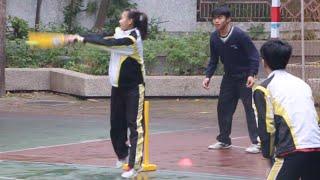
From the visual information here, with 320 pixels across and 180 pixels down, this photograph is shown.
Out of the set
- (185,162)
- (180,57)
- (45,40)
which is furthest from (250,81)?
(180,57)

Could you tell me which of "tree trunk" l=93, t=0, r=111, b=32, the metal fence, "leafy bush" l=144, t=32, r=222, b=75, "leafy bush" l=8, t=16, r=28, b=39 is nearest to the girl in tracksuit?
"leafy bush" l=144, t=32, r=222, b=75

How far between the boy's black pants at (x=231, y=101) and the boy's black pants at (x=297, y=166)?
5124mm

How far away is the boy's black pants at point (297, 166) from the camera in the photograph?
17.4 ft

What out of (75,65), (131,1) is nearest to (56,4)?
(131,1)

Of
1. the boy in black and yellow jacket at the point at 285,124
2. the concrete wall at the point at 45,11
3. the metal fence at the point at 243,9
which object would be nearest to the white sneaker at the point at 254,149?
the boy in black and yellow jacket at the point at 285,124

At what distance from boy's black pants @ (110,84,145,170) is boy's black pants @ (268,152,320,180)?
3.32m

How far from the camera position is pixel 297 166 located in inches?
209

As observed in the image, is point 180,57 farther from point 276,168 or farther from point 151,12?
point 276,168

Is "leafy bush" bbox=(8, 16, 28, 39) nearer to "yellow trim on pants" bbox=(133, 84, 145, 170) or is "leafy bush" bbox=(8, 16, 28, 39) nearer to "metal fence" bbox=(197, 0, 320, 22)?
"metal fence" bbox=(197, 0, 320, 22)

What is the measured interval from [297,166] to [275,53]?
78 centimetres

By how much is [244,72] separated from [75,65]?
9463 millimetres

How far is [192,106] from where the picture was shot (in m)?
16.3

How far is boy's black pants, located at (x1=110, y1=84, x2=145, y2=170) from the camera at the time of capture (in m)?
8.54

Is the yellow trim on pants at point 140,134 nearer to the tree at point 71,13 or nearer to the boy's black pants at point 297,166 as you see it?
the boy's black pants at point 297,166
